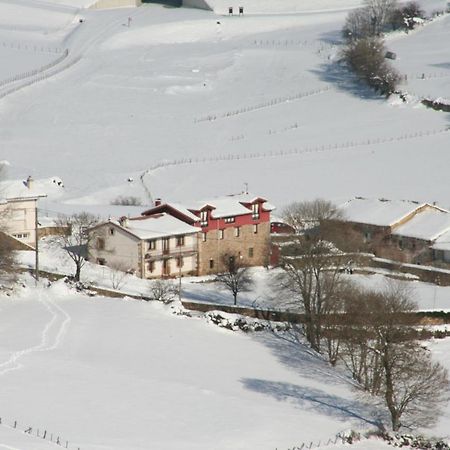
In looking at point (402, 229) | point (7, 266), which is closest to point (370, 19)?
point (402, 229)

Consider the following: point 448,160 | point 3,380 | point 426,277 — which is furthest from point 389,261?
point 3,380

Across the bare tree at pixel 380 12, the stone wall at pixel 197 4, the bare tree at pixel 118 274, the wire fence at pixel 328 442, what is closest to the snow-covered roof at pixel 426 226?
the bare tree at pixel 118 274

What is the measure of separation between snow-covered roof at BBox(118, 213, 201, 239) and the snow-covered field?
2.11 m

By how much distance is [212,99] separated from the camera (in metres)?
90.8

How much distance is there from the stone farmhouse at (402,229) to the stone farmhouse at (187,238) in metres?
3.38

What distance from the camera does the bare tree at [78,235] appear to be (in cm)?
5710

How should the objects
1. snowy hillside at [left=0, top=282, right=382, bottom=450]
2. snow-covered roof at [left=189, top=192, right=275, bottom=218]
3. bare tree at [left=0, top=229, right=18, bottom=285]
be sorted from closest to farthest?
snowy hillside at [left=0, top=282, right=382, bottom=450] < bare tree at [left=0, top=229, right=18, bottom=285] < snow-covered roof at [left=189, top=192, right=275, bottom=218]

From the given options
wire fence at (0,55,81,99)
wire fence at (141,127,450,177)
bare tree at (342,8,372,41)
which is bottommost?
wire fence at (141,127,450,177)

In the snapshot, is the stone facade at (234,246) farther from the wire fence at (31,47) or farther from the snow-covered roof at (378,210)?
the wire fence at (31,47)

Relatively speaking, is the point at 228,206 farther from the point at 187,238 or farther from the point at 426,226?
the point at 426,226

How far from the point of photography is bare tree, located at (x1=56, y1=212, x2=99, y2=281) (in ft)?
187

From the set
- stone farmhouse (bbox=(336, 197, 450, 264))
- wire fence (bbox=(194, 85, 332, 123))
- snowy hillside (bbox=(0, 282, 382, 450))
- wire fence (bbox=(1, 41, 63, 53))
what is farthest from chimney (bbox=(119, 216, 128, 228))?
wire fence (bbox=(1, 41, 63, 53))

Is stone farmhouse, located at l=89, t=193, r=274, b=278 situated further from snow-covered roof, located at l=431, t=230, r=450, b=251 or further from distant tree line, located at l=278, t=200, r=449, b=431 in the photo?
snow-covered roof, located at l=431, t=230, r=450, b=251

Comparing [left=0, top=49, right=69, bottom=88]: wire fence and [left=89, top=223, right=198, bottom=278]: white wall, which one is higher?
[left=0, top=49, right=69, bottom=88]: wire fence
